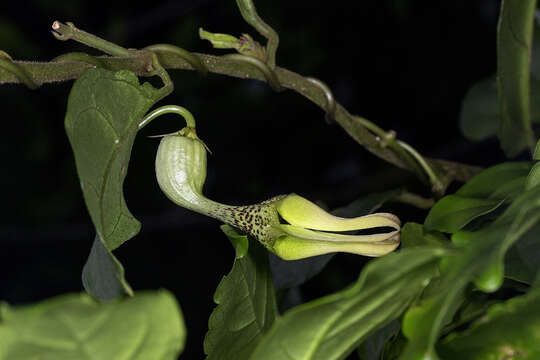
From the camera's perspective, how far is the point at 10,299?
1511 millimetres

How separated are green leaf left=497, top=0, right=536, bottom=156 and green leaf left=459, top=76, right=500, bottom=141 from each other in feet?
0.68

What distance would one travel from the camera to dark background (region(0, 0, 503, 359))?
1.56 m

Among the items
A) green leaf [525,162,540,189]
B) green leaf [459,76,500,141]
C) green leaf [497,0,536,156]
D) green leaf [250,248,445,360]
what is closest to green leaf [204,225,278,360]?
green leaf [250,248,445,360]

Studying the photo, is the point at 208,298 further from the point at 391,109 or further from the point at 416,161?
the point at 416,161

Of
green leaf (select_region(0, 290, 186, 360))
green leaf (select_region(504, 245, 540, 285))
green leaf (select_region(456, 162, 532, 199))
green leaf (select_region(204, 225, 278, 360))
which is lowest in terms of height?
green leaf (select_region(204, 225, 278, 360))

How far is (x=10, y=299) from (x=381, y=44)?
114 centimetres

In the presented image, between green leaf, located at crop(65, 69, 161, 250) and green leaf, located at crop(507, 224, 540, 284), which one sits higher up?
green leaf, located at crop(65, 69, 161, 250)

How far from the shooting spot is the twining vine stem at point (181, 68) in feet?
1.65

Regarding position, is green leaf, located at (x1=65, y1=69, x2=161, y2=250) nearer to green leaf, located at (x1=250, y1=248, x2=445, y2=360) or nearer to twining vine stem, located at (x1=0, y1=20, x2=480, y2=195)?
twining vine stem, located at (x1=0, y1=20, x2=480, y2=195)

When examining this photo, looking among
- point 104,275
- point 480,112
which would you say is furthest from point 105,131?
point 480,112

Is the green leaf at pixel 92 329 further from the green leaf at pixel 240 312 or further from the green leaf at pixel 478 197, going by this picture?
the green leaf at pixel 478 197

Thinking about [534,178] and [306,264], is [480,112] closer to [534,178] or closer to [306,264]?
[306,264]

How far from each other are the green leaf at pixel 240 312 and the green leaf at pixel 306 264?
0.21 metres

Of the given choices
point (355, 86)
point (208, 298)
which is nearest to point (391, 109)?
point (355, 86)
